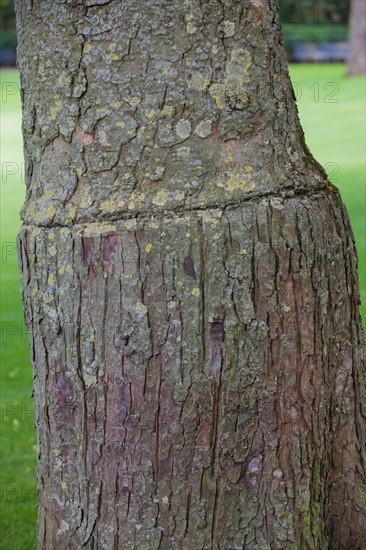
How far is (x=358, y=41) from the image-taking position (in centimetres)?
2002

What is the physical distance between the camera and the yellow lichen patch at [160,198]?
212 centimetres

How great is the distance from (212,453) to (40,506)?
1.90ft

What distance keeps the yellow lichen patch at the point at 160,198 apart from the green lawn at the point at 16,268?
6.40ft

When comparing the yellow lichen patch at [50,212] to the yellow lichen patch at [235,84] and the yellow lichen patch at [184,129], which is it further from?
the yellow lichen patch at [235,84]

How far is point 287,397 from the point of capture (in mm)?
2215

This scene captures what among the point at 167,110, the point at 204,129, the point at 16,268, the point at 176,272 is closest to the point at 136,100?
the point at 167,110

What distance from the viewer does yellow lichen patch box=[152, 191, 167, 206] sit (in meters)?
2.12

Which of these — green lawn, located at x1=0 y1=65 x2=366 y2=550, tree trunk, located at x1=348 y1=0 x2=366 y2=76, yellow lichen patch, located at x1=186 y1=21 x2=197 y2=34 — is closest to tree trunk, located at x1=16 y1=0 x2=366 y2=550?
yellow lichen patch, located at x1=186 y1=21 x2=197 y2=34

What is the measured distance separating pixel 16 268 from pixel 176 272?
15.4 feet

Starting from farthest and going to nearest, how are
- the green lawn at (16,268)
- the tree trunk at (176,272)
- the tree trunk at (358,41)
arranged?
the tree trunk at (358,41)
the green lawn at (16,268)
the tree trunk at (176,272)

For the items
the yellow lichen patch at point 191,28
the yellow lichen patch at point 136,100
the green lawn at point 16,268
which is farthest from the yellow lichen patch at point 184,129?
the green lawn at point 16,268

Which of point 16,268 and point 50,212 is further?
point 16,268

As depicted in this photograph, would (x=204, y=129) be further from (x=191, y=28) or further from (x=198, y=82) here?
(x=191, y=28)

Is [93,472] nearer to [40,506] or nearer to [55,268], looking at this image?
[40,506]
